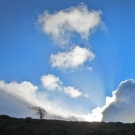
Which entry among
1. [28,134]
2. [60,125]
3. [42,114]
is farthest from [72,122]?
[42,114]

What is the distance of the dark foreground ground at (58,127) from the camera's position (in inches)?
1254

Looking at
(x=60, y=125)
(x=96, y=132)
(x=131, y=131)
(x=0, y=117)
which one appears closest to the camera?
(x=96, y=132)

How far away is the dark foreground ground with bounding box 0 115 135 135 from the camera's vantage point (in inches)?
1254

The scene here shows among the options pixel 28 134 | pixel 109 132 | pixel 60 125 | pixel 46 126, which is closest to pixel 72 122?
pixel 60 125

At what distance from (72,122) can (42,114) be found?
149ft

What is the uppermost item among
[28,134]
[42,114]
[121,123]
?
[42,114]

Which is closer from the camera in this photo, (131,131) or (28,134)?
(28,134)

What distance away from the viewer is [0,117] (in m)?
41.0

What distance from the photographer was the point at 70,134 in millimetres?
31422

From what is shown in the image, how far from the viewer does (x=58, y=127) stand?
1404 inches

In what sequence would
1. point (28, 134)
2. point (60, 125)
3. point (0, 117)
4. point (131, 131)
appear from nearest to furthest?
1. point (28, 134)
2. point (131, 131)
3. point (60, 125)
4. point (0, 117)

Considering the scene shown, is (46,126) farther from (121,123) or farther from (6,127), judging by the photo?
(121,123)

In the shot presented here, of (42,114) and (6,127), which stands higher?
(42,114)

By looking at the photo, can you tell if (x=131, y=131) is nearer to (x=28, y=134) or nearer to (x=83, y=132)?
(x=83, y=132)
